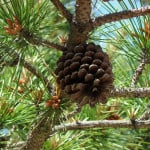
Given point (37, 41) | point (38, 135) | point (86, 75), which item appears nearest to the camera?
point (86, 75)

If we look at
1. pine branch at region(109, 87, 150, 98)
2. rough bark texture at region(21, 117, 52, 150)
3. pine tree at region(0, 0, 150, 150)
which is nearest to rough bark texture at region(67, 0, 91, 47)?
pine tree at region(0, 0, 150, 150)

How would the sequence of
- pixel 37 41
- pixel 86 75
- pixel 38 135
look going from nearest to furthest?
pixel 86 75, pixel 37 41, pixel 38 135

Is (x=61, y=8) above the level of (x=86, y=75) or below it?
above

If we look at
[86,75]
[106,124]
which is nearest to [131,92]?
[86,75]

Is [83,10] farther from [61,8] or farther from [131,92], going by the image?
[131,92]

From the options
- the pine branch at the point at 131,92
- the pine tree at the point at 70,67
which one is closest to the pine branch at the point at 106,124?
the pine tree at the point at 70,67

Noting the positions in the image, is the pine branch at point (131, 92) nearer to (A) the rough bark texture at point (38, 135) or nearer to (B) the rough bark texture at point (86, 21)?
(B) the rough bark texture at point (86, 21)

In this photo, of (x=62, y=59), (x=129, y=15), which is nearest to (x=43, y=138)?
(x=62, y=59)
